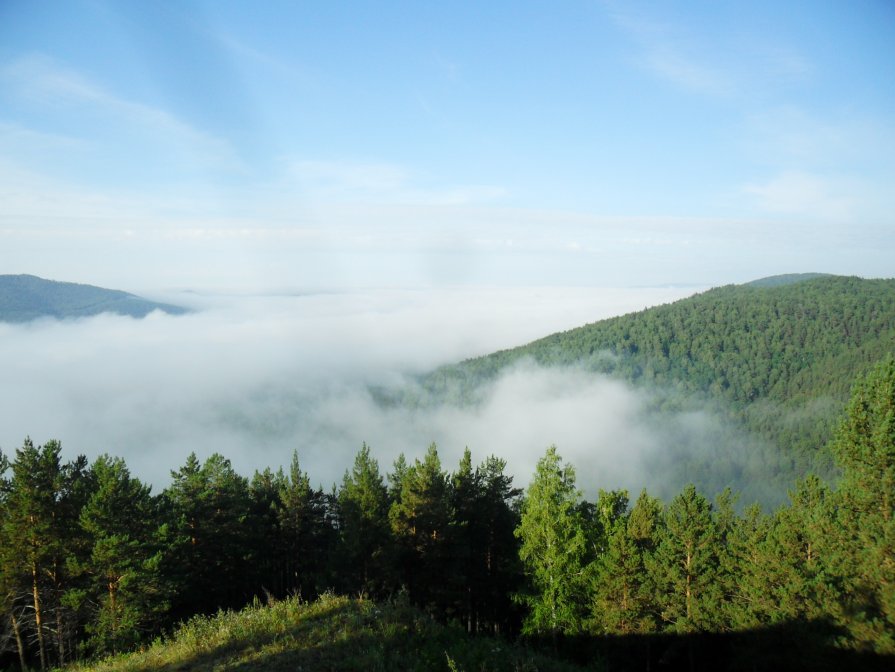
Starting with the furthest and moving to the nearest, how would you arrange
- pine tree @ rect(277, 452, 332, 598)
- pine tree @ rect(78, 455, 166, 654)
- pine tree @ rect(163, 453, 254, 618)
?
pine tree @ rect(277, 452, 332, 598)
pine tree @ rect(163, 453, 254, 618)
pine tree @ rect(78, 455, 166, 654)

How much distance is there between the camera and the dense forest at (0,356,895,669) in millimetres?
16703

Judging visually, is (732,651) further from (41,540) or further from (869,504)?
(41,540)

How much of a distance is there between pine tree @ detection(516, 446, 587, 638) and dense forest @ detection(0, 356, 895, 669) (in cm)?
6

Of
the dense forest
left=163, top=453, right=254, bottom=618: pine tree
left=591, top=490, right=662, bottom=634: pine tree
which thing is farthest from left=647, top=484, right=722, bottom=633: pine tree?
left=163, top=453, right=254, bottom=618: pine tree

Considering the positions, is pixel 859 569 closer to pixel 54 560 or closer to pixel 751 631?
pixel 751 631

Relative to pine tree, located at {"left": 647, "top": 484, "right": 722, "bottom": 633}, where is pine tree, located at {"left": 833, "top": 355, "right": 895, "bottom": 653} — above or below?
above

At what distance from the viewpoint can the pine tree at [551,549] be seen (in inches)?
765

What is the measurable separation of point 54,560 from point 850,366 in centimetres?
20740

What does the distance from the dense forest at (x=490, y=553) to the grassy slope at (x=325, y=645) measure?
3.59ft

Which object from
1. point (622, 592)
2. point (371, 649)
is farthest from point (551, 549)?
point (371, 649)

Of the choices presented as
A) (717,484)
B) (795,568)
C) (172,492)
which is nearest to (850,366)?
(717,484)

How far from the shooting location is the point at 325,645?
1133cm

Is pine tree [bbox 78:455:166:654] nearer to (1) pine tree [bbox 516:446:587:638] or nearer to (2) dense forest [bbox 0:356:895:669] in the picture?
(2) dense forest [bbox 0:356:895:669]

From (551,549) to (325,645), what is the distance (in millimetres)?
10305
